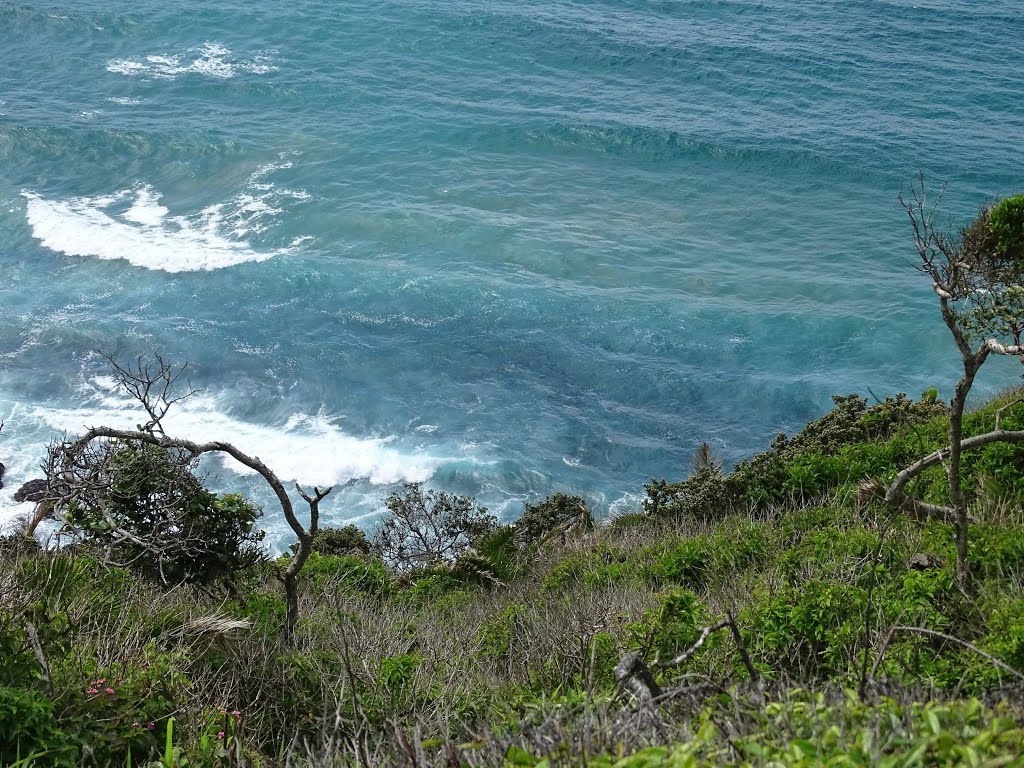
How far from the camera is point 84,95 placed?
45.7 m

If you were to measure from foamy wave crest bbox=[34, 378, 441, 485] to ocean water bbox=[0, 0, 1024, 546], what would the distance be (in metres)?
0.09

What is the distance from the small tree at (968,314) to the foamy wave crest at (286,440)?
13.2 m

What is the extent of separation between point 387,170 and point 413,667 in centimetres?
3270

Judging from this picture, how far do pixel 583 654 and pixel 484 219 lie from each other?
95.4ft

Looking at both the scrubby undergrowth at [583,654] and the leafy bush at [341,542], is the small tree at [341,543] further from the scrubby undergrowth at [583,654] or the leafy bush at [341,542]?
the scrubby undergrowth at [583,654]

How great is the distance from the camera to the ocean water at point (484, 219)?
82.7 ft

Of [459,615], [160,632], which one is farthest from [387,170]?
[160,632]

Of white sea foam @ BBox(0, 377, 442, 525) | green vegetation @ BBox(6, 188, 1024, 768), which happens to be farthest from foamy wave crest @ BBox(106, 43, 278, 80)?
green vegetation @ BBox(6, 188, 1024, 768)

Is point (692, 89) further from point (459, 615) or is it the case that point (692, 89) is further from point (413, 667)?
point (413, 667)

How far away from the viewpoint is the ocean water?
25.2 m

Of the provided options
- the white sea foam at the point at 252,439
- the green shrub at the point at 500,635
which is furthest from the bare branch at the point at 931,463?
the white sea foam at the point at 252,439

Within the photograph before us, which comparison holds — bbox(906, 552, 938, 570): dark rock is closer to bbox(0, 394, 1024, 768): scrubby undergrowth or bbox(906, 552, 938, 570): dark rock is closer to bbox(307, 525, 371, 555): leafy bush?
bbox(0, 394, 1024, 768): scrubby undergrowth

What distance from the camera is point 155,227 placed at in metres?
34.5

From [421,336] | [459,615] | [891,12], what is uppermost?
[891,12]
